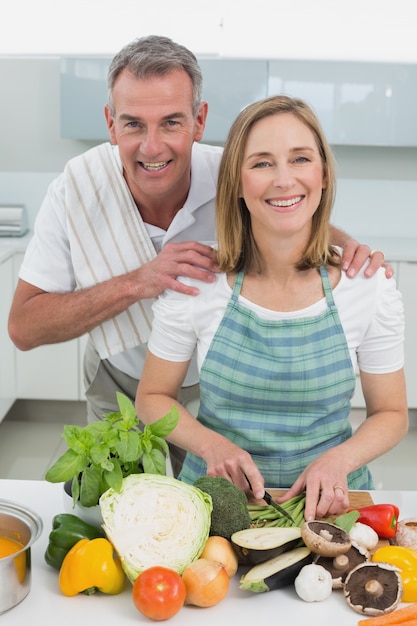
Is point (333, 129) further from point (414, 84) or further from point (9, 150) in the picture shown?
point (9, 150)

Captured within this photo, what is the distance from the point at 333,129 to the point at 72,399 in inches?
72.6

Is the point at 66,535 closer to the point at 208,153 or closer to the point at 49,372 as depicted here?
the point at 208,153

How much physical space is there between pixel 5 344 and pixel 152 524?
303cm

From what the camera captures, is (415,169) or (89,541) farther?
(415,169)

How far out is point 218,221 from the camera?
1.87m

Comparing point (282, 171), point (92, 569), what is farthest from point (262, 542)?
point (282, 171)

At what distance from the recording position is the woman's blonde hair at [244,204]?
5.80 ft

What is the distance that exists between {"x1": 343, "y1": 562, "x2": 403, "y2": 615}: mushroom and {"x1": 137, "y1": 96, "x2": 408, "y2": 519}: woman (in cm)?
42

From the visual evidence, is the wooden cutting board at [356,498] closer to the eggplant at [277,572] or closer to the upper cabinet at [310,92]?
the eggplant at [277,572]

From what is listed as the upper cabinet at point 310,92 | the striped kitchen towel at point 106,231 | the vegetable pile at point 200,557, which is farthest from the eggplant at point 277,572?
the upper cabinet at point 310,92

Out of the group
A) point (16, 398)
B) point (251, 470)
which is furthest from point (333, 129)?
point (251, 470)

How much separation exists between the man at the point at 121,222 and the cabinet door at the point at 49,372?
2019 mm

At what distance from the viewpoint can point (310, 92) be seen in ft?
13.9

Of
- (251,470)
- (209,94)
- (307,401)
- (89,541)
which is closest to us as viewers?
(89,541)
